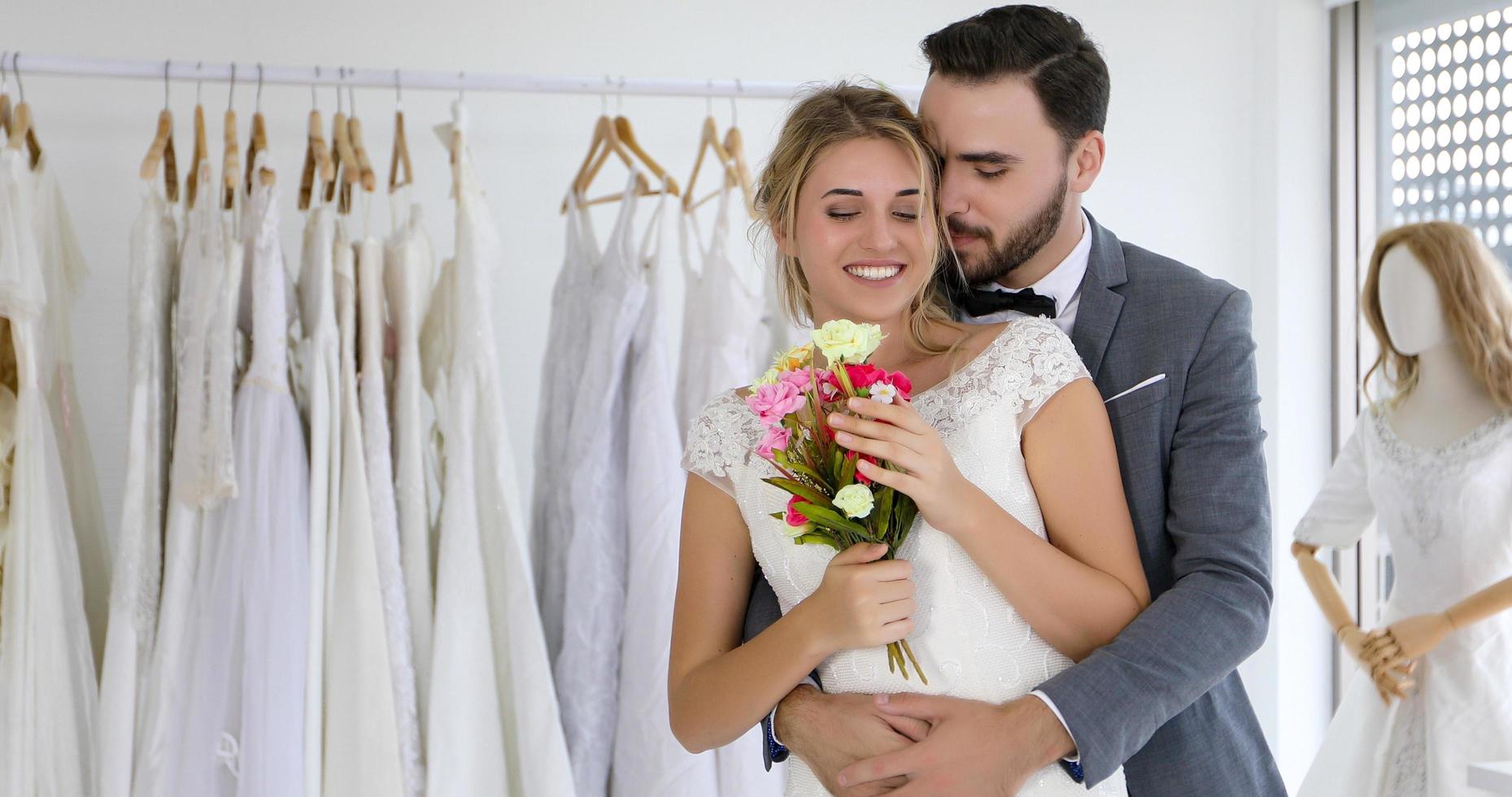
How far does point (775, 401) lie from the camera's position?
1.29 m

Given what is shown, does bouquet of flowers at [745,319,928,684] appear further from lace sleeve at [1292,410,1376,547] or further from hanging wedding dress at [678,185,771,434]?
lace sleeve at [1292,410,1376,547]

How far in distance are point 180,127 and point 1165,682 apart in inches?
92.9

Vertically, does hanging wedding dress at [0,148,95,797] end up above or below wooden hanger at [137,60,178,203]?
below

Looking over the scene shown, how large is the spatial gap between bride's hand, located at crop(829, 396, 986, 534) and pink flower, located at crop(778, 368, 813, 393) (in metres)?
0.05

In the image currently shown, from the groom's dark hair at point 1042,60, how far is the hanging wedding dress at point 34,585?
1591 mm

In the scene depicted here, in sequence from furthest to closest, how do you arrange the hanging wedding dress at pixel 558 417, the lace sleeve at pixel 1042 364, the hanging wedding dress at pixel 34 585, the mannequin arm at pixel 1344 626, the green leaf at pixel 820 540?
the mannequin arm at pixel 1344 626 → the hanging wedding dress at pixel 558 417 → the hanging wedding dress at pixel 34 585 → the lace sleeve at pixel 1042 364 → the green leaf at pixel 820 540

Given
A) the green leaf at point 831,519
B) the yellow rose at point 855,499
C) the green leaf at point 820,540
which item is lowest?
the green leaf at point 820,540

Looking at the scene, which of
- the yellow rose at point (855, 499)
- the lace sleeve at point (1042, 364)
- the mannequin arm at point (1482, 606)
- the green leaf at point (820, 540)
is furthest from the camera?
the mannequin arm at point (1482, 606)

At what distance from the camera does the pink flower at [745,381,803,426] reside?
129 centimetres

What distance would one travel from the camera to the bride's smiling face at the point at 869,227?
5.18ft

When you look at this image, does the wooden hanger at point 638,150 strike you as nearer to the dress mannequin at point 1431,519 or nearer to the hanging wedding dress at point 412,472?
the hanging wedding dress at point 412,472

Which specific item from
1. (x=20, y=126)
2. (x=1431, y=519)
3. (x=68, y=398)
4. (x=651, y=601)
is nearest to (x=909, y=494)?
(x=651, y=601)

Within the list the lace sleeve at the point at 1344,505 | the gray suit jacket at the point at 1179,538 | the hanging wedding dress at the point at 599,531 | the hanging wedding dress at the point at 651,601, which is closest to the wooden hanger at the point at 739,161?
the hanging wedding dress at the point at 599,531

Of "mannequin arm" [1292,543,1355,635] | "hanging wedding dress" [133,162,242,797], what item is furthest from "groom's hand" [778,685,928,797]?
"mannequin arm" [1292,543,1355,635]
